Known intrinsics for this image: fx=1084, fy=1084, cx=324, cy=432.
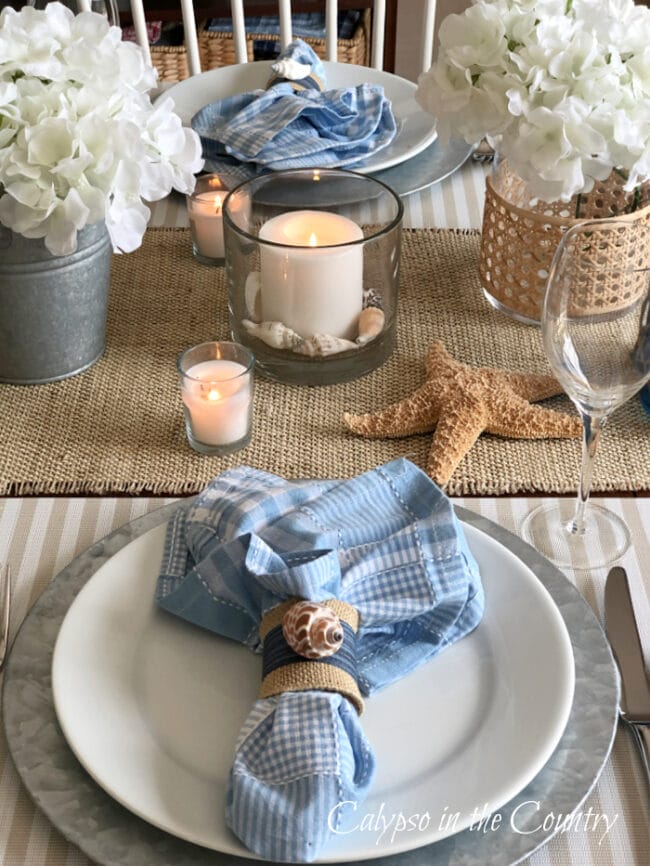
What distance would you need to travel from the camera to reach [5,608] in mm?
835

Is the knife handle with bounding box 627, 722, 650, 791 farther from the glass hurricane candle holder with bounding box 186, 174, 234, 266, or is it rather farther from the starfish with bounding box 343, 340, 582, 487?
the glass hurricane candle holder with bounding box 186, 174, 234, 266

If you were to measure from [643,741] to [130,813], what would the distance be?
335mm

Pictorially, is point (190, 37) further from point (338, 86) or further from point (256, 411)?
point (256, 411)

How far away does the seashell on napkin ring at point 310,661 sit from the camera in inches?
26.2

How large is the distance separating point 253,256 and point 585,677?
56 centimetres

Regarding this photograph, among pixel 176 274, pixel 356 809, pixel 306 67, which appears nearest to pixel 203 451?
pixel 176 274

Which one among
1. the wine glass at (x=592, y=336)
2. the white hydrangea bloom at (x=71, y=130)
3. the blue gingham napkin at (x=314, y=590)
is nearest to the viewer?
the blue gingham napkin at (x=314, y=590)

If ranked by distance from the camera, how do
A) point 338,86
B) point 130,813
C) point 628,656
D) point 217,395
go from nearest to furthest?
1. point 130,813
2. point 628,656
3. point 217,395
4. point 338,86

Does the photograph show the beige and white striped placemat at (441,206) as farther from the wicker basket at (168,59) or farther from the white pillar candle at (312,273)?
the wicker basket at (168,59)

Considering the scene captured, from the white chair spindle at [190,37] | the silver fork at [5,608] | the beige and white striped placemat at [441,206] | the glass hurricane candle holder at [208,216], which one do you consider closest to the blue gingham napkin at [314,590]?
the silver fork at [5,608]

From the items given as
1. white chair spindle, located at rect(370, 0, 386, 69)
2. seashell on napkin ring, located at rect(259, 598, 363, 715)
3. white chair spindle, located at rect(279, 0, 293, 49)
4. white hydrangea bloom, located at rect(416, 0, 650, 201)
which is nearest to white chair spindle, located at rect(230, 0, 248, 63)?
white chair spindle, located at rect(279, 0, 293, 49)

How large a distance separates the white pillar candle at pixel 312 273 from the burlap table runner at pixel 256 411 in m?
0.07

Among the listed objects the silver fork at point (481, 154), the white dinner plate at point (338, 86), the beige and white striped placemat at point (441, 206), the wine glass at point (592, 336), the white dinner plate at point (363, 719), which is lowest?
the beige and white striped placemat at point (441, 206)

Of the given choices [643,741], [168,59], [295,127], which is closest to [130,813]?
[643,741]
